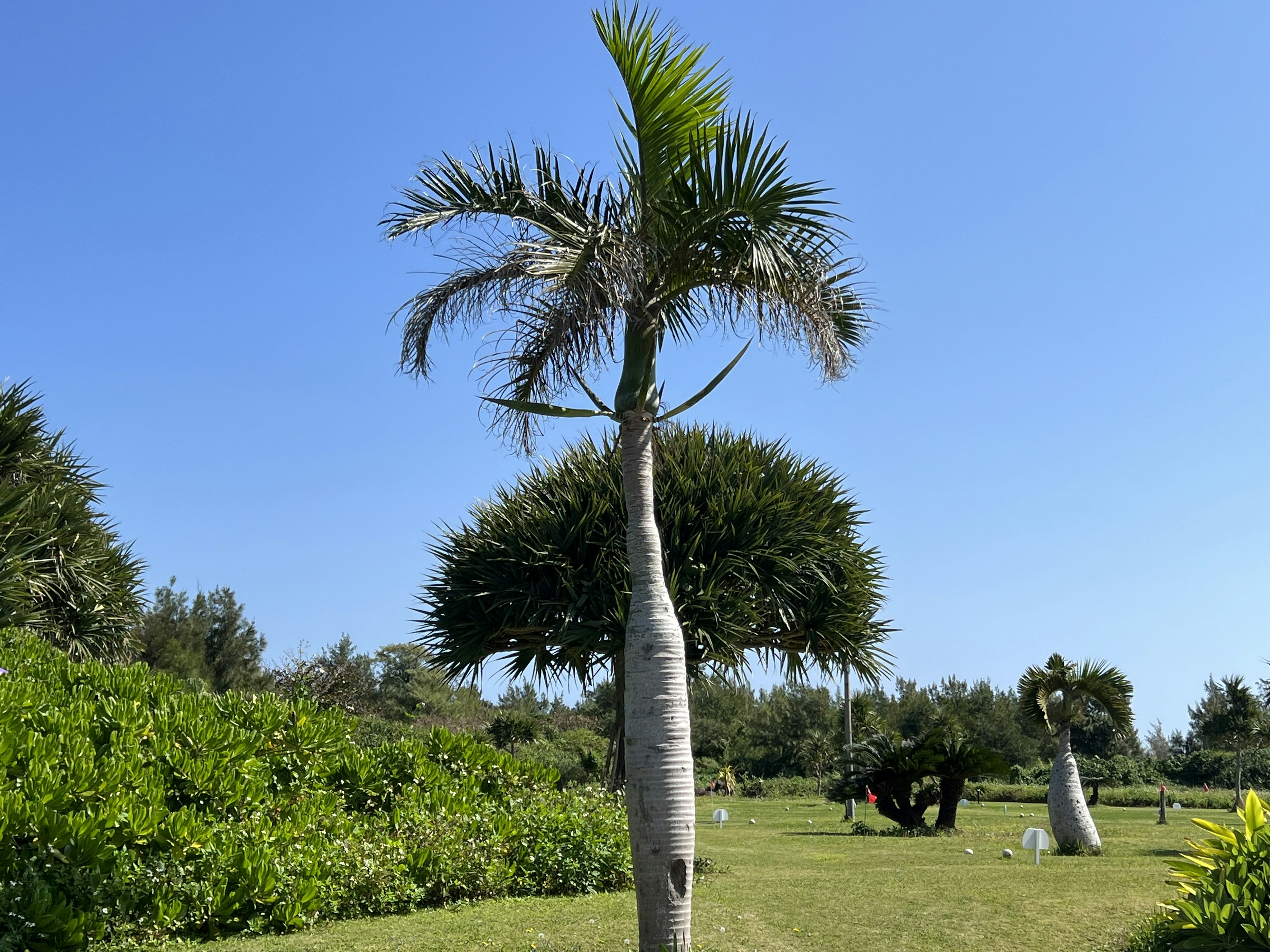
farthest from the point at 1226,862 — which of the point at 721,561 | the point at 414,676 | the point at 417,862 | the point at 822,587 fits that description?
the point at 414,676

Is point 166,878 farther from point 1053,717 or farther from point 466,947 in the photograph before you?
point 1053,717

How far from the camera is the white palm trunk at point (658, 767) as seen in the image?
533cm

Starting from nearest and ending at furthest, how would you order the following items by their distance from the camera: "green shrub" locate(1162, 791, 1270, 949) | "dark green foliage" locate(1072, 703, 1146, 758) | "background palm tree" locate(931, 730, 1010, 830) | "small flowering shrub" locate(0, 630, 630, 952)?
"green shrub" locate(1162, 791, 1270, 949) → "small flowering shrub" locate(0, 630, 630, 952) → "background palm tree" locate(931, 730, 1010, 830) → "dark green foliage" locate(1072, 703, 1146, 758)

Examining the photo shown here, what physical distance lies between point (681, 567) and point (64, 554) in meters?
10.9

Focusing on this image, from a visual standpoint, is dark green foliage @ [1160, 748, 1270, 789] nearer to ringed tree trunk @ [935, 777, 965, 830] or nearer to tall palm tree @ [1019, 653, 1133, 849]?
ringed tree trunk @ [935, 777, 965, 830]

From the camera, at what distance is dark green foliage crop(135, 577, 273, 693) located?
34438 mm

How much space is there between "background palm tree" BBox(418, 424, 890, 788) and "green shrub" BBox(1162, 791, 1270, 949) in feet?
28.7

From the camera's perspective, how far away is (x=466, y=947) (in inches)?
255

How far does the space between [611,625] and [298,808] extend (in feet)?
20.7

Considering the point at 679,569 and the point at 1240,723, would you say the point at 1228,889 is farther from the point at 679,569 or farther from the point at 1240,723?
the point at 1240,723

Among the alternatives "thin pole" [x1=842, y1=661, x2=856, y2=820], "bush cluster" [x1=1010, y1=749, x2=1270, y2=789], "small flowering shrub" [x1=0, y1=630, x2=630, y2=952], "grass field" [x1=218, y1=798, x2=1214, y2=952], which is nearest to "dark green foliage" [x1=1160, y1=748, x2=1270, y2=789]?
"bush cluster" [x1=1010, y1=749, x2=1270, y2=789]

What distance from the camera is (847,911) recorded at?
27.5 ft

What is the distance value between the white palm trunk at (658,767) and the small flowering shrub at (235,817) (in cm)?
325

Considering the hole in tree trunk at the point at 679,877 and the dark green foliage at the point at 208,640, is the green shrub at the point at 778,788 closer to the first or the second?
the dark green foliage at the point at 208,640
